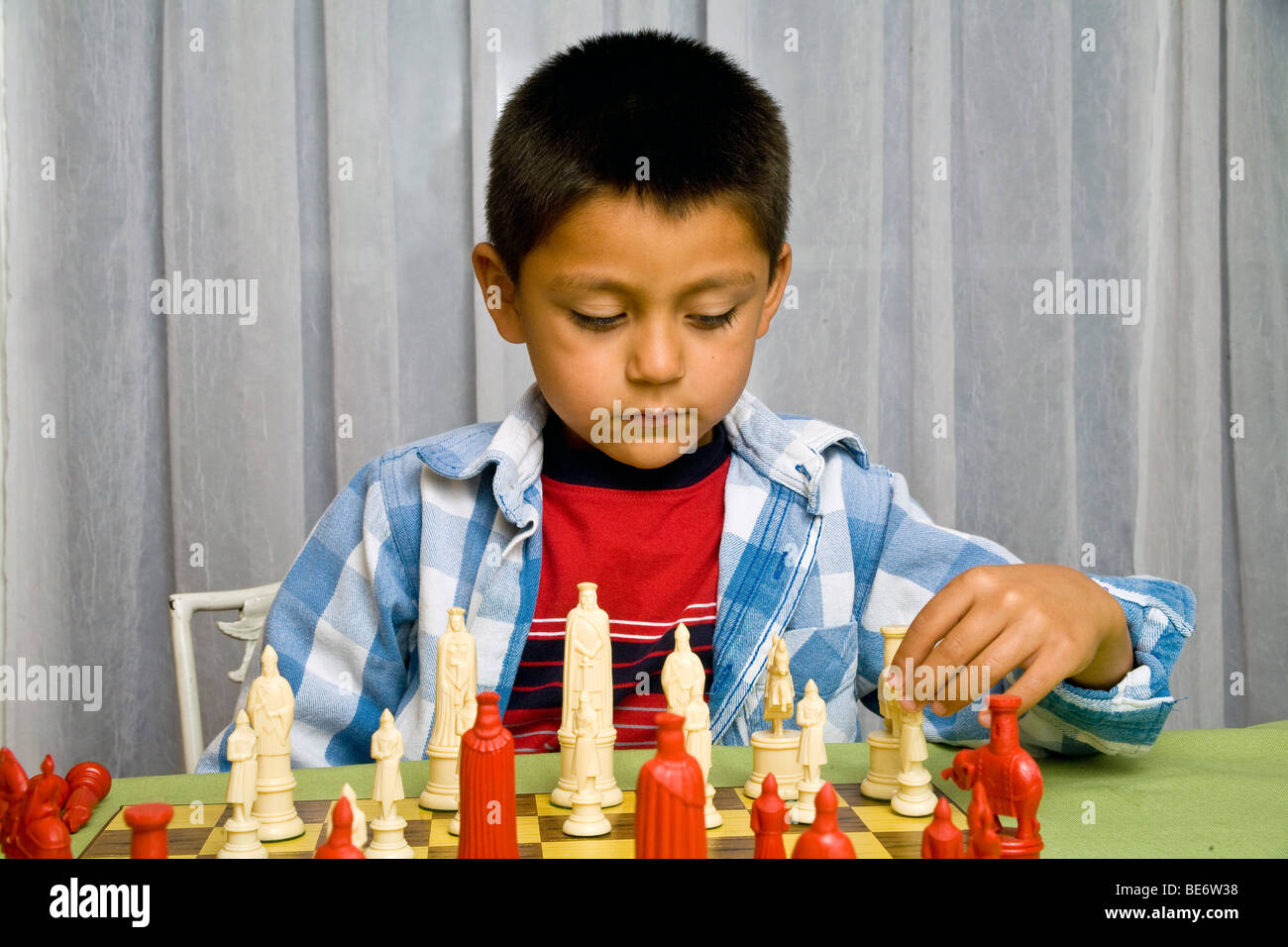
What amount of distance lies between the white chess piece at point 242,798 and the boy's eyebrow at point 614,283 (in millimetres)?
507

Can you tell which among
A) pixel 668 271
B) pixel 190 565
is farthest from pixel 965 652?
pixel 190 565

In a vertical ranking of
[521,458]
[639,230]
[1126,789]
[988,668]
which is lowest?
[1126,789]

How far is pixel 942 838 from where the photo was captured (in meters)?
0.72

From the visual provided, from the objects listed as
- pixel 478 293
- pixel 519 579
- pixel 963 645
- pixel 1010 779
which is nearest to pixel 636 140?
pixel 519 579

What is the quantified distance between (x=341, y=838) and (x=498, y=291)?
0.77 metres

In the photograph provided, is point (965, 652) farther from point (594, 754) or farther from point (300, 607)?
point (300, 607)

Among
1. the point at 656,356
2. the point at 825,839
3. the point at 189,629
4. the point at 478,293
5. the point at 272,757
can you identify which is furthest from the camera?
the point at 478,293

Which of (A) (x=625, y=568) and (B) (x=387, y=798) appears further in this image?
(A) (x=625, y=568)

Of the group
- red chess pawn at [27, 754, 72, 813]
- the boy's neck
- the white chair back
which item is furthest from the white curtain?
red chess pawn at [27, 754, 72, 813]

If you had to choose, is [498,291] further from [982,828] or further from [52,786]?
[982,828]

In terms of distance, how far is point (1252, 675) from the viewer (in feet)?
7.61

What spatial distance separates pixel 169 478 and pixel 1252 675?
2.16 m

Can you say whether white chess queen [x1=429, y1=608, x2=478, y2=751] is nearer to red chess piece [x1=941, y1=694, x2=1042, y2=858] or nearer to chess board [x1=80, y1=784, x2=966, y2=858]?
chess board [x1=80, y1=784, x2=966, y2=858]

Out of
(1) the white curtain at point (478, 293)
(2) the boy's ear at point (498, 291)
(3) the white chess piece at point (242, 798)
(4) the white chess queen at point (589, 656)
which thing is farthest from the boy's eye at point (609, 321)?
(1) the white curtain at point (478, 293)
